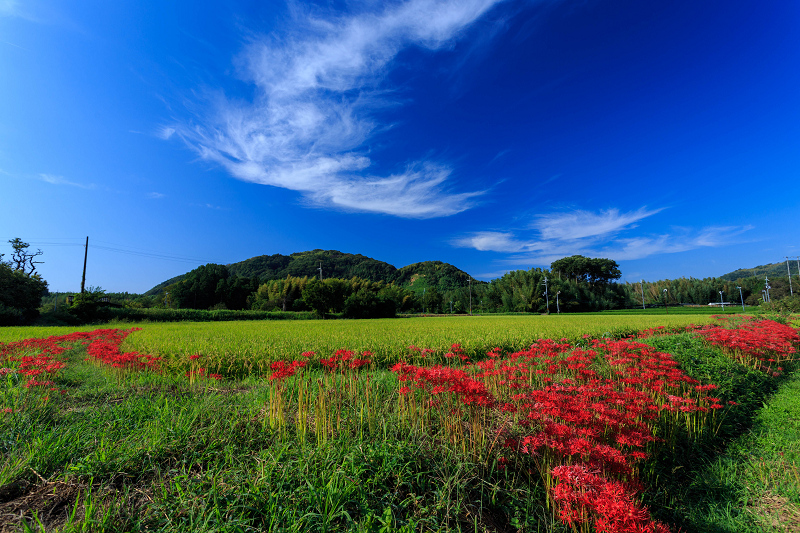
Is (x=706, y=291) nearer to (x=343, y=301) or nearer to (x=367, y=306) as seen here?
(x=367, y=306)

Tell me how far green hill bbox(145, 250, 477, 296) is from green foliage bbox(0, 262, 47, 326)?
4494 centimetres

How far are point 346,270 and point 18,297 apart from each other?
69.4 metres

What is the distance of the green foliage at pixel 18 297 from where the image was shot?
20.1 metres

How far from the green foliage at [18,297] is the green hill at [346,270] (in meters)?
44.9

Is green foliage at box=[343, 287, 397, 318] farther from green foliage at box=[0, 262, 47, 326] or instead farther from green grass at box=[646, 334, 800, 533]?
green grass at box=[646, 334, 800, 533]

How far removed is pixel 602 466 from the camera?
7.48ft

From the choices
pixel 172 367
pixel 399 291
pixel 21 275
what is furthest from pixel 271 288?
pixel 172 367

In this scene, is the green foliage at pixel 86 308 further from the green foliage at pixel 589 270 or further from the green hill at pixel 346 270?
the green foliage at pixel 589 270

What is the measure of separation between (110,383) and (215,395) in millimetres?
1919

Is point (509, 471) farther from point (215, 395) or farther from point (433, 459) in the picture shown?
point (215, 395)

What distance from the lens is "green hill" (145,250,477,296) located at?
79625mm

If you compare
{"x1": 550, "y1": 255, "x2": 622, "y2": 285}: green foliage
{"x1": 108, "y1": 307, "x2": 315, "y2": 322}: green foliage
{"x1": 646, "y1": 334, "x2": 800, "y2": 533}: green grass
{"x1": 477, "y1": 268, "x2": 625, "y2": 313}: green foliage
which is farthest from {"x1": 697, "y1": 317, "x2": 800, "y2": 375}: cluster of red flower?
{"x1": 550, "y1": 255, "x2": 622, "y2": 285}: green foliage

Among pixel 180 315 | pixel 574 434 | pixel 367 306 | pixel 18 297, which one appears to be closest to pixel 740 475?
pixel 574 434

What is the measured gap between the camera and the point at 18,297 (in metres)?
21.9
